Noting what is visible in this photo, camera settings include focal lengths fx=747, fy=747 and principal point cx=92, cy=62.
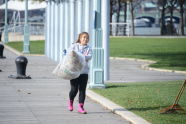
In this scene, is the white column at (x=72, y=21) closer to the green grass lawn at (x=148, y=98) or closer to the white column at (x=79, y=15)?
the white column at (x=79, y=15)

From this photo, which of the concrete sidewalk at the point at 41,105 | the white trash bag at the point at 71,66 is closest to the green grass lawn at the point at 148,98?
the concrete sidewalk at the point at 41,105

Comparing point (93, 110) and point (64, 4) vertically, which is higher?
point (64, 4)

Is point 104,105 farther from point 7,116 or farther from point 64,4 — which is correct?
point 64,4

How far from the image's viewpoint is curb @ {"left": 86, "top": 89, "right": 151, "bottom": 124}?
1324cm

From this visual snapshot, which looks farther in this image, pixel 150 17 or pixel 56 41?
pixel 150 17

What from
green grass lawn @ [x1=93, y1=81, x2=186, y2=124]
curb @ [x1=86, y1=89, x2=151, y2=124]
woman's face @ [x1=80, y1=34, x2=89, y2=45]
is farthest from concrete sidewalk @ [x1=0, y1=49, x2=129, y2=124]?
woman's face @ [x1=80, y1=34, x2=89, y2=45]

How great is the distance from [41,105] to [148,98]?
2.56 metres

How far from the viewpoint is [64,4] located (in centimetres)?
3594

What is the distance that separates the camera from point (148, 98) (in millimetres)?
17188

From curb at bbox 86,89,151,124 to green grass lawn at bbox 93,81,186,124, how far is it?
0.16 meters

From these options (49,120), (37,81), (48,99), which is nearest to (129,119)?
(49,120)

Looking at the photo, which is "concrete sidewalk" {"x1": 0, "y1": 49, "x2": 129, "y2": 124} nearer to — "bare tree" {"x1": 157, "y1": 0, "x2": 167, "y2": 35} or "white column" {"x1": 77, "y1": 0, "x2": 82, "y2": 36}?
"white column" {"x1": 77, "y1": 0, "x2": 82, "y2": 36}

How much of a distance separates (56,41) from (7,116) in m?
23.8

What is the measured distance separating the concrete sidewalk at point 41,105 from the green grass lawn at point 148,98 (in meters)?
0.56
